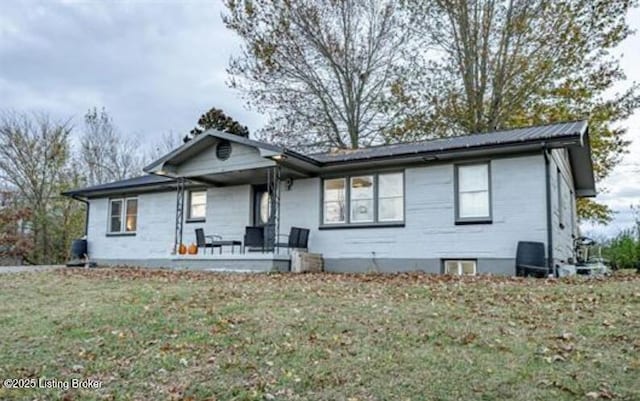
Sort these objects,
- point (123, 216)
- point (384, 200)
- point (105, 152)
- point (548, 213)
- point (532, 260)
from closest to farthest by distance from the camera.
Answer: point (532, 260) < point (548, 213) < point (384, 200) < point (123, 216) < point (105, 152)

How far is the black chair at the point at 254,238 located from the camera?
1304 centimetres

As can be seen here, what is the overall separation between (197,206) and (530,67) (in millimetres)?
12888

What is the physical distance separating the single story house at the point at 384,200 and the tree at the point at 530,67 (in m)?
3.96

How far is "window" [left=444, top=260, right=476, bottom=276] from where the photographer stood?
11.2 m

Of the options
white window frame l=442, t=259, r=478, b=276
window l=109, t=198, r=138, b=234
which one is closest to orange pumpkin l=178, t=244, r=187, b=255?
window l=109, t=198, r=138, b=234

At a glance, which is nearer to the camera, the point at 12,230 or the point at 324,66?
the point at 12,230

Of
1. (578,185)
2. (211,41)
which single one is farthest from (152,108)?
(578,185)

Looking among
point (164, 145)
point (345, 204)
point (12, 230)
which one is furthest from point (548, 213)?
point (164, 145)

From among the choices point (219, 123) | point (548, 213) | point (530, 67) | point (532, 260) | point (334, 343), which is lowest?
point (334, 343)

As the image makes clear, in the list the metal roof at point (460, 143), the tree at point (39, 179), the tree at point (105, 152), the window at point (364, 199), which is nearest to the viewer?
the metal roof at point (460, 143)

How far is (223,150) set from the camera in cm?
1345

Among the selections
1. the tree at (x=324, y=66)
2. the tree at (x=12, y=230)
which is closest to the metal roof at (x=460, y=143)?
the tree at (x=324, y=66)

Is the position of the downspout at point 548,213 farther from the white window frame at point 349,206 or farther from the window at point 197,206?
the window at point 197,206

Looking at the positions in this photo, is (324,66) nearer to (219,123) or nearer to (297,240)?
(219,123)
